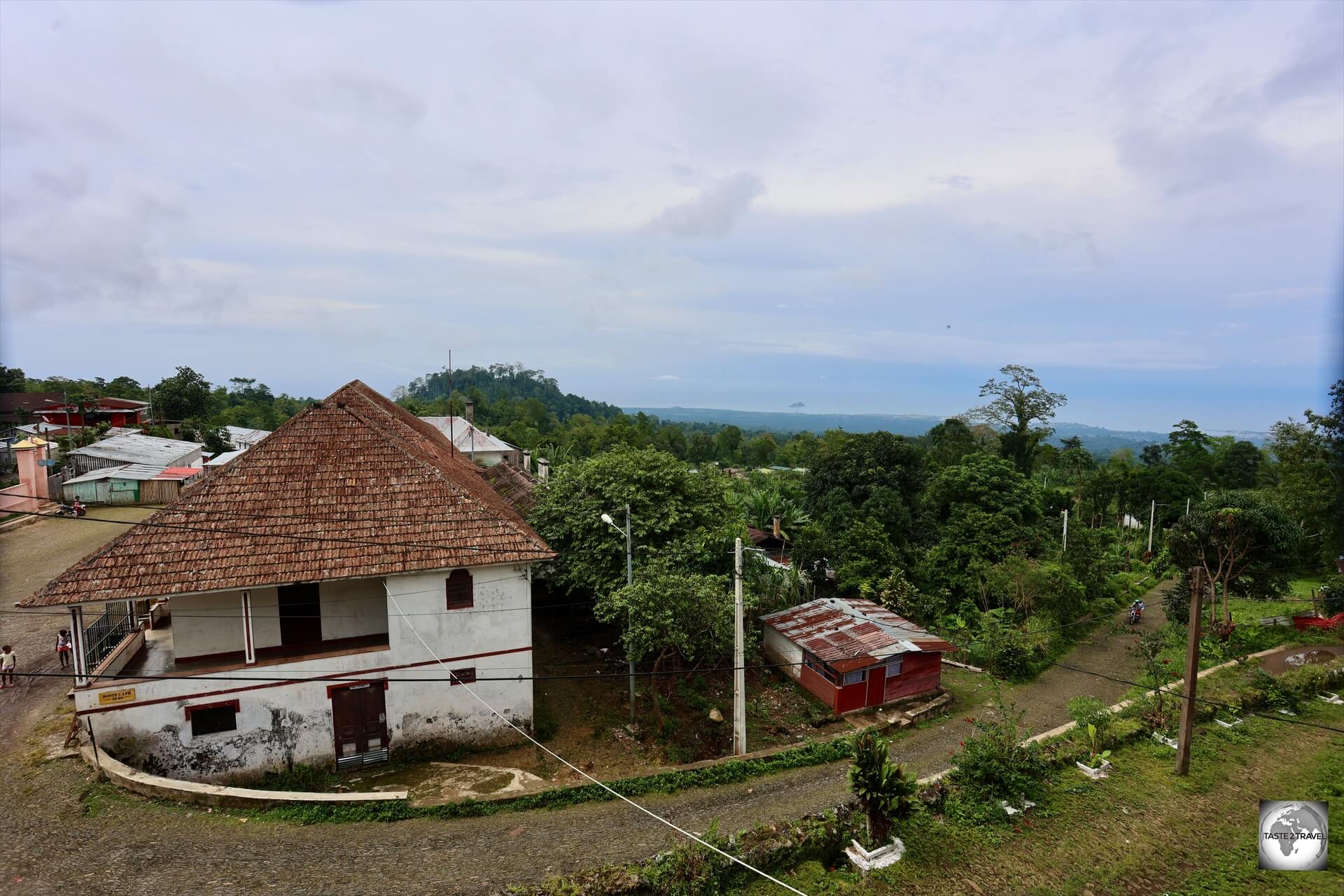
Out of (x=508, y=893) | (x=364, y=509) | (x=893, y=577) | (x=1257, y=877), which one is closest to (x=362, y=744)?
(x=364, y=509)

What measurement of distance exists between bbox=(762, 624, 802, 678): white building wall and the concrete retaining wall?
11.5 meters

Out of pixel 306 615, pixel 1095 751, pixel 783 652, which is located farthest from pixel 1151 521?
pixel 306 615

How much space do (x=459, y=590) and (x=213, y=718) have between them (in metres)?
4.98

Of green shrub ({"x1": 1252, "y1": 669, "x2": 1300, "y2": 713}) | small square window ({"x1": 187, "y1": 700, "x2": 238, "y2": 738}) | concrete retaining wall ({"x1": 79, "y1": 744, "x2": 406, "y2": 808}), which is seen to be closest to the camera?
concrete retaining wall ({"x1": 79, "y1": 744, "x2": 406, "y2": 808})

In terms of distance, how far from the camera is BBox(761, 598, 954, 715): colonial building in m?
16.9

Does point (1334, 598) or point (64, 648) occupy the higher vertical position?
point (64, 648)

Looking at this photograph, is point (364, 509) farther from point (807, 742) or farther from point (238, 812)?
point (807, 742)

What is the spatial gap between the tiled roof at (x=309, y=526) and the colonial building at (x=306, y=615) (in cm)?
4

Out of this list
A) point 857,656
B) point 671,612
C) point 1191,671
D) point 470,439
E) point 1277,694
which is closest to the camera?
point 1191,671

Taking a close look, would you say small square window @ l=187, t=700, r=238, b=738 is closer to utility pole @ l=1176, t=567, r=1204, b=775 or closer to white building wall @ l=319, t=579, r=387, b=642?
white building wall @ l=319, t=579, r=387, b=642

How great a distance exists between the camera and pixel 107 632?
14.1 m

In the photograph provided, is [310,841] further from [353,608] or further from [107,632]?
[107,632]

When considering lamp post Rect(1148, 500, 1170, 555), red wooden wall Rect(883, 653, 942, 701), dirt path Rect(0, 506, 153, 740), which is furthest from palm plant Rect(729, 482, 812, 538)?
dirt path Rect(0, 506, 153, 740)

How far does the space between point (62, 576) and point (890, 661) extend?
1821 centimetres
